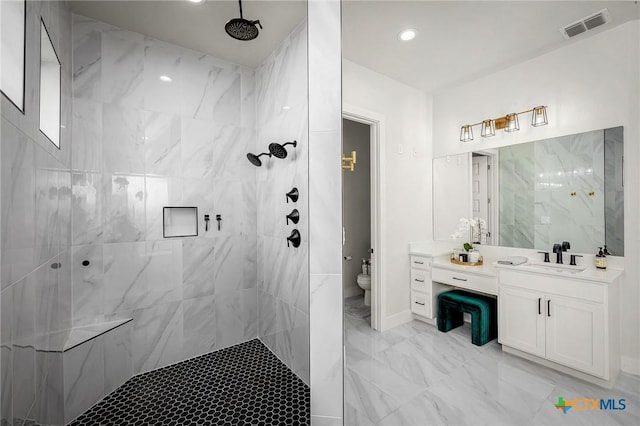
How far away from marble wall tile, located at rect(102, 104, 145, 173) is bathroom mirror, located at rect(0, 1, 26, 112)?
0.87m

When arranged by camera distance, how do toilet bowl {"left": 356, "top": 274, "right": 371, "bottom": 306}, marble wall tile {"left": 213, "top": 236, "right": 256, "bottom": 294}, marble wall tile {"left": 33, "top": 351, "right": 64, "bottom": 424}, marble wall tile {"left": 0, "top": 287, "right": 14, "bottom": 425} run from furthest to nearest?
toilet bowl {"left": 356, "top": 274, "right": 371, "bottom": 306} → marble wall tile {"left": 213, "top": 236, "right": 256, "bottom": 294} → marble wall tile {"left": 33, "top": 351, "right": 64, "bottom": 424} → marble wall tile {"left": 0, "top": 287, "right": 14, "bottom": 425}

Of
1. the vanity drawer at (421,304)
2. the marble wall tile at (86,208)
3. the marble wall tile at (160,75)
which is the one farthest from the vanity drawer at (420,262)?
the marble wall tile at (86,208)

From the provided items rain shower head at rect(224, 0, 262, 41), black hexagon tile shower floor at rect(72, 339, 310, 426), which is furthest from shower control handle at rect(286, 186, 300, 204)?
black hexagon tile shower floor at rect(72, 339, 310, 426)

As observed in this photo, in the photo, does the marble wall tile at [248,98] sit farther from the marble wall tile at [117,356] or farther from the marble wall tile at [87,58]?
the marble wall tile at [117,356]

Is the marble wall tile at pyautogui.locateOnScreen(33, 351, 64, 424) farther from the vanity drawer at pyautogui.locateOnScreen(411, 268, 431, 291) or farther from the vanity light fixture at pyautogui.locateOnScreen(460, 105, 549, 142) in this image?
the vanity light fixture at pyautogui.locateOnScreen(460, 105, 549, 142)

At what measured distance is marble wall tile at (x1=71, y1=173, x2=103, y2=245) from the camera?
1588 millimetres

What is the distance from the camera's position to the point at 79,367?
4.59 ft

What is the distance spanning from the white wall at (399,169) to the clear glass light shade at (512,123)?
0.71 metres

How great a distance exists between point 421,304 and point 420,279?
0.24 metres

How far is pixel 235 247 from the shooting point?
2.21m

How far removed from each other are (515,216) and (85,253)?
10.7 ft

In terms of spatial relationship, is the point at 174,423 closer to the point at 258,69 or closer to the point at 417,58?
the point at 258,69

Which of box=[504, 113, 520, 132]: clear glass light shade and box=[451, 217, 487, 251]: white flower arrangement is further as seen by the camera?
box=[451, 217, 487, 251]: white flower arrangement

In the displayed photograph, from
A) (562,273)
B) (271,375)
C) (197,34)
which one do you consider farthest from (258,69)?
(562,273)
